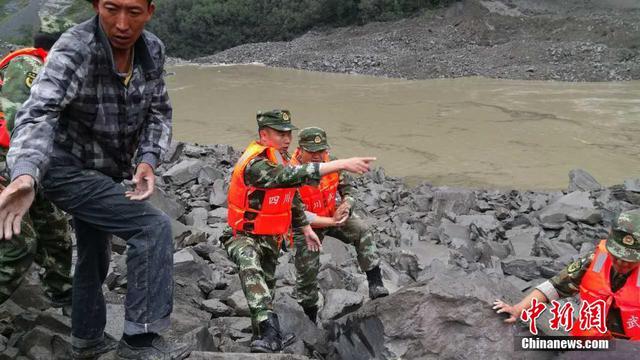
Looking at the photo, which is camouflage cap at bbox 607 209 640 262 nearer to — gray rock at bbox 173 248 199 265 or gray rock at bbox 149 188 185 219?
gray rock at bbox 173 248 199 265

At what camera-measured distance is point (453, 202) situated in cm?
906

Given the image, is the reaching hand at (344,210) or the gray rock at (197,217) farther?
the gray rock at (197,217)

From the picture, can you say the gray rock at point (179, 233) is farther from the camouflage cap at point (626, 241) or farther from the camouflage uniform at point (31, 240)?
the camouflage cap at point (626, 241)

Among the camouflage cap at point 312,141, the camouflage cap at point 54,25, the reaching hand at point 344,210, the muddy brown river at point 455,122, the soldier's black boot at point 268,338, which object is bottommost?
the muddy brown river at point 455,122

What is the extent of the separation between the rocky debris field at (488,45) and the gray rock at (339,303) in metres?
25.4

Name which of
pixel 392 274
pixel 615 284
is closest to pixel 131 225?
pixel 615 284

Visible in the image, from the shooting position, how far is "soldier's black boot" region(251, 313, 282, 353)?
10.9 feet

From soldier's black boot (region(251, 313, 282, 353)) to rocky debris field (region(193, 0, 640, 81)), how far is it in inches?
1047

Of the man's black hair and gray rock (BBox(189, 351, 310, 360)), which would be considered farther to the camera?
the man's black hair

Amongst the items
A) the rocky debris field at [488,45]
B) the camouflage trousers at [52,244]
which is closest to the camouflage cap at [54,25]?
A: the camouflage trousers at [52,244]

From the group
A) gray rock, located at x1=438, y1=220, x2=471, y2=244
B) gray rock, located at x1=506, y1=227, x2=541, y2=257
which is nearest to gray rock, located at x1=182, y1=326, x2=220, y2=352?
gray rock, located at x1=438, y1=220, x2=471, y2=244

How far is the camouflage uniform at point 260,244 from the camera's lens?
11.2ft

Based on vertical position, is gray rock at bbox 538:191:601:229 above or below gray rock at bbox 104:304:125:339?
below

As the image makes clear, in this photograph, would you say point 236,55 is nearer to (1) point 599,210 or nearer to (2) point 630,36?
(2) point 630,36
